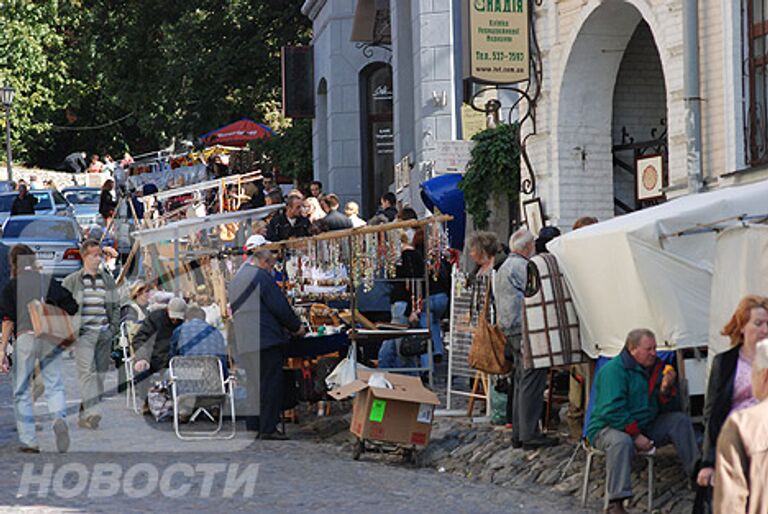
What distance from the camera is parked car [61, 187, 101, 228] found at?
43.5m

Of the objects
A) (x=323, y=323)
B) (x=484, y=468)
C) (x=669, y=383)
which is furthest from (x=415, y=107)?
(x=669, y=383)

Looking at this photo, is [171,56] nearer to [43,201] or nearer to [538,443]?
[43,201]

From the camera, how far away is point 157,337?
698 inches

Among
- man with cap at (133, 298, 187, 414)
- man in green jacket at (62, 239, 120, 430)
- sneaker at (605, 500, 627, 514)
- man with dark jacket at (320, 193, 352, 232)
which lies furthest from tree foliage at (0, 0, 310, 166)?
sneaker at (605, 500, 627, 514)

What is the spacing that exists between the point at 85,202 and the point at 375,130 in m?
13.8

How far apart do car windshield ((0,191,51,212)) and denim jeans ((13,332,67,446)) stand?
26.3 meters

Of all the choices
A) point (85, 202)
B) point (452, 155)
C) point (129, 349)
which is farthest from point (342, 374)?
point (85, 202)

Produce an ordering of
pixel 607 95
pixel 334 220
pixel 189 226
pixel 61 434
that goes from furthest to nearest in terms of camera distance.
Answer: pixel 189 226, pixel 334 220, pixel 607 95, pixel 61 434

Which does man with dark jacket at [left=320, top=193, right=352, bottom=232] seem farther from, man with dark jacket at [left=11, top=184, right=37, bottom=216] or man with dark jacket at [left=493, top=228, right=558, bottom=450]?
man with dark jacket at [left=11, top=184, right=37, bottom=216]

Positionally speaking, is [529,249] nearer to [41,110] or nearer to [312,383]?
[312,383]

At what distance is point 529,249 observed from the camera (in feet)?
47.6

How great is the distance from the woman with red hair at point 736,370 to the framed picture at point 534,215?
29.7 feet

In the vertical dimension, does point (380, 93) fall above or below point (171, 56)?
below

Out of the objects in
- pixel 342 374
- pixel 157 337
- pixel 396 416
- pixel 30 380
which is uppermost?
pixel 157 337
